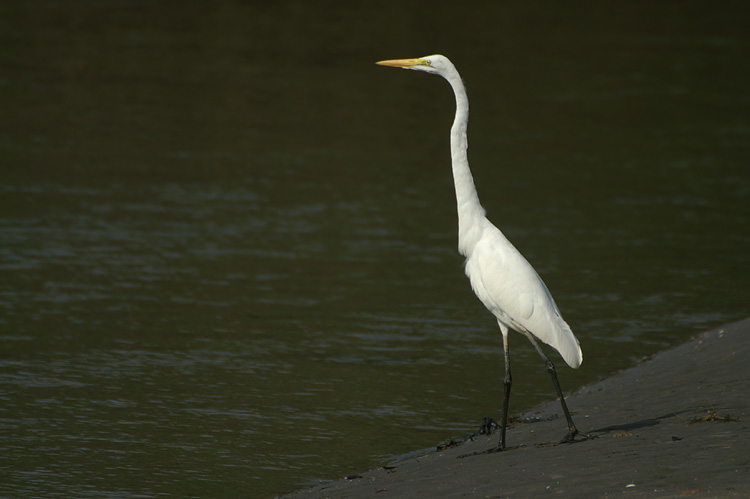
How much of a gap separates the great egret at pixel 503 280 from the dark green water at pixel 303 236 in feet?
4.40

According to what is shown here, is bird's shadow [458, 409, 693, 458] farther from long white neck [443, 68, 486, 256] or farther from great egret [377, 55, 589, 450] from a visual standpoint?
long white neck [443, 68, 486, 256]

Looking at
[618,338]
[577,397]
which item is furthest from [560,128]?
[577,397]

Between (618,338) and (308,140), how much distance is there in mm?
8757

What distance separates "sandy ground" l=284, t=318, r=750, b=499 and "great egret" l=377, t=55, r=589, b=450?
392mm

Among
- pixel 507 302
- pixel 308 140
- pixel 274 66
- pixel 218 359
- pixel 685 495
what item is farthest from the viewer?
pixel 274 66

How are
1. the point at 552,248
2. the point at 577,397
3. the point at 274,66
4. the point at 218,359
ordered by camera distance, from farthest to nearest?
the point at 274,66, the point at 552,248, the point at 218,359, the point at 577,397

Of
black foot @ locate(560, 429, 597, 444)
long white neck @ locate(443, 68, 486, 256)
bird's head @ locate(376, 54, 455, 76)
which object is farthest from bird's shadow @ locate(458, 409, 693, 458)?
bird's head @ locate(376, 54, 455, 76)

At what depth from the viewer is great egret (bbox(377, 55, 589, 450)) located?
257 inches

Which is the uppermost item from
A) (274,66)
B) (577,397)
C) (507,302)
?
(274,66)

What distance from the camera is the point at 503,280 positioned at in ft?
21.7

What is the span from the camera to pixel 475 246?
6.92m

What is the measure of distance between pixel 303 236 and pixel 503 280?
617 cm

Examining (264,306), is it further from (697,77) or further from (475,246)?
(697,77)

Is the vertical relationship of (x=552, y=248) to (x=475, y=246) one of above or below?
below
